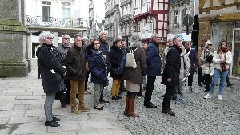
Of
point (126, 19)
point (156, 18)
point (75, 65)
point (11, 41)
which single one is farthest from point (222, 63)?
point (126, 19)

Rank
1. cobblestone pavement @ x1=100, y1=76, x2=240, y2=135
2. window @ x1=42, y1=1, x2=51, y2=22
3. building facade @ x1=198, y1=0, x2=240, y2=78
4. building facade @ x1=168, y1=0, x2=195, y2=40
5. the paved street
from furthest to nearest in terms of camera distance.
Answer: window @ x1=42, y1=1, x2=51, y2=22 < building facade @ x1=168, y1=0, x2=195, y2=40 < building facade @ x1=198, y1=0, x2=240, y2=78 < cobblestone pavement @ x1=100, y1=76, x2=240, y2=135 < the paved street

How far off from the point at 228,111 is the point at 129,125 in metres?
3.02

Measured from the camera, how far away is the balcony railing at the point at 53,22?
109ft

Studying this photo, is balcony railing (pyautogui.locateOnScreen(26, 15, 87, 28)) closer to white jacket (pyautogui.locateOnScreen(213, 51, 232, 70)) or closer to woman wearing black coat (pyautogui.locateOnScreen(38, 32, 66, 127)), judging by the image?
white jacket (pyautogui.locateOnScreen(213, 51, 232, 70))

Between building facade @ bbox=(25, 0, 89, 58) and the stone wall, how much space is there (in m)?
20.2

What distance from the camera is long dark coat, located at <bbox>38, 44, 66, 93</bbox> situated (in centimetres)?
Answer: 578

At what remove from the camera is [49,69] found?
5879mm

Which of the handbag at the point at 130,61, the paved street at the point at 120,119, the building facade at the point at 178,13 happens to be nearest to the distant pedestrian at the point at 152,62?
the paved street at the point at 120,119

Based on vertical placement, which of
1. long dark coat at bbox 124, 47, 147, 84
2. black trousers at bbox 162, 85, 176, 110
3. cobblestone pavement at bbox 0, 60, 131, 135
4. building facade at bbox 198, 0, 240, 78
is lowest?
cobblestone pavement at bbox 0, 60, 131, 135

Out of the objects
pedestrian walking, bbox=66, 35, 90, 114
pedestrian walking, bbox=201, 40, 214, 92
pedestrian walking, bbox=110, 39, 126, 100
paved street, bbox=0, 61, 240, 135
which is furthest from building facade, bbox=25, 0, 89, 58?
pedestrian walking, bbox=66, 35, 90, 114

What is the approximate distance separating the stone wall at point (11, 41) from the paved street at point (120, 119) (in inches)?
133

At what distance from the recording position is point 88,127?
6.07 meters

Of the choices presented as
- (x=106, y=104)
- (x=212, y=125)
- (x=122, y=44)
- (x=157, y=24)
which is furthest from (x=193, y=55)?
(x=157, y=24)

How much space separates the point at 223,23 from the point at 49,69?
1291 cm
